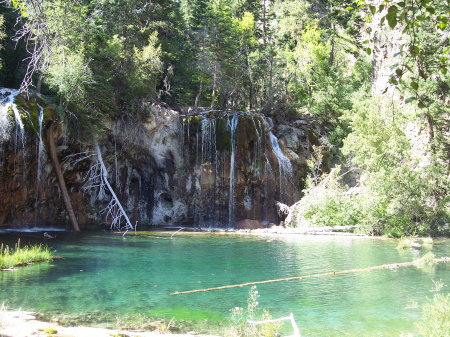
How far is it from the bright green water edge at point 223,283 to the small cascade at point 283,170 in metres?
11.5

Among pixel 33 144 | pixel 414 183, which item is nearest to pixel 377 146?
pixel 414 183

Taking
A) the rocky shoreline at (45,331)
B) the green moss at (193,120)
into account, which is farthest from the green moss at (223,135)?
the rocky shoreline at (45,331)

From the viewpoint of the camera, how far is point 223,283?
10930 millimetres

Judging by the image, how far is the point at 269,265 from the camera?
530 inches

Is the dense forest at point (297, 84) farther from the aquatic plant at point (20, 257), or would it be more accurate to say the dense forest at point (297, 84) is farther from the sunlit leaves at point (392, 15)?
the sunlit leaves at point (392, 15)

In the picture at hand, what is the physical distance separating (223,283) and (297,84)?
27.0 meters

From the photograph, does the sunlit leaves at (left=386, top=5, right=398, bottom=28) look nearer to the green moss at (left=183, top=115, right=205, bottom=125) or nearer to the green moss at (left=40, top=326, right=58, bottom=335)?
the green moss at (left=40, top=326, right=58, bottom=335)

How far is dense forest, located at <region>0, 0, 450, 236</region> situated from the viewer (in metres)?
22.0

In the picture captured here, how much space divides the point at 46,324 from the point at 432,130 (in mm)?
24363

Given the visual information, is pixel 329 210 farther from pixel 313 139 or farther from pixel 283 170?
pixel 313 139

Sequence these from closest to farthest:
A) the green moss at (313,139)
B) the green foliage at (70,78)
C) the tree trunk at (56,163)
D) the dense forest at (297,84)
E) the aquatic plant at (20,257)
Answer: the aquatic plant at (20,257)
the green foliage at (70,78)
the dense forest at (297,84)
the tree trunk at (56,163)
the green moss at (313,139)

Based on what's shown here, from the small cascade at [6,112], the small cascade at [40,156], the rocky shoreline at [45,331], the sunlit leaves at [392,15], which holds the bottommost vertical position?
the rocky shoreline at [45,331]

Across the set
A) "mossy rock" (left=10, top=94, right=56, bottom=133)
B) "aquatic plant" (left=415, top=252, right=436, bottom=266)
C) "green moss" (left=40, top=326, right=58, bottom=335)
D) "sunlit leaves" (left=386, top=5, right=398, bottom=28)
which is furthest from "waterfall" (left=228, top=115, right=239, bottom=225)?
"sunlit leaves" (left=386, top=5, right=398, bottom=28)

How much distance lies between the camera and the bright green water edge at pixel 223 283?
26.8ft
